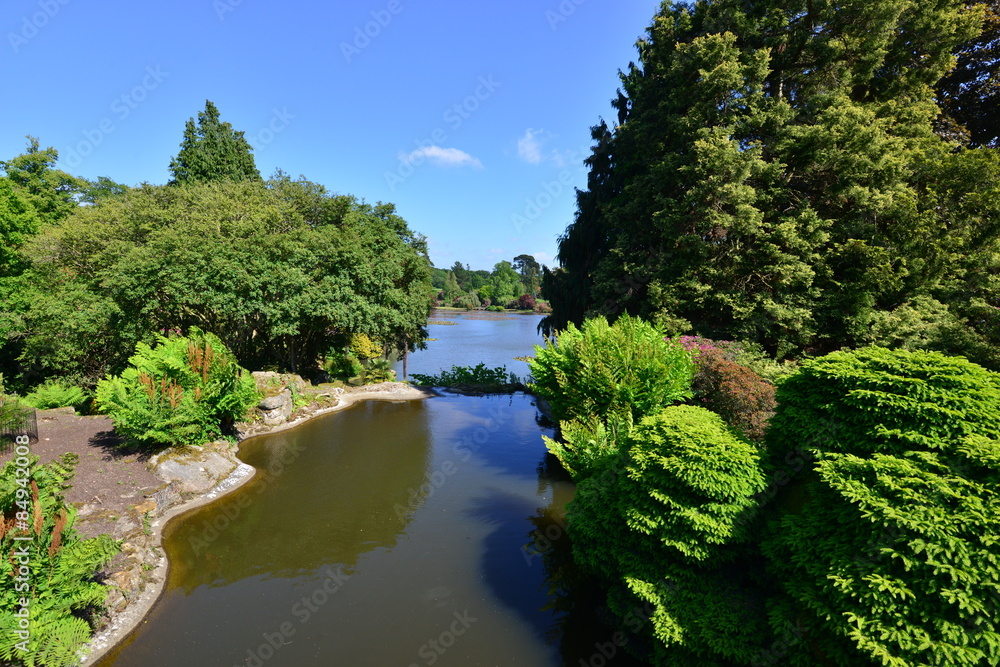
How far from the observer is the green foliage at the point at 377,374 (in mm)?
25609

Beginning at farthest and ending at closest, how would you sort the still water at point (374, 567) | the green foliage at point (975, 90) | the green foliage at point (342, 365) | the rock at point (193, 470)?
the green foliage at point (342, 365) → the green foliage at point (975, 90) → the rock at point (193, 470) → the still water at point (374, 567)

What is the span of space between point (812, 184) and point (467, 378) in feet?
64.1

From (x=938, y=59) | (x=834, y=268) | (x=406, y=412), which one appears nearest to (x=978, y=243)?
(x=834, y=268)

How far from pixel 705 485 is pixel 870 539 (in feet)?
5.54

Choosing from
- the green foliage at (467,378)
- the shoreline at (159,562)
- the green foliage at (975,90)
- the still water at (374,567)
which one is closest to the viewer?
the shoreline at (159,562)

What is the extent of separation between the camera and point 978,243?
523 inches

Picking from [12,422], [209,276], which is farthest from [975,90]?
[12,422]

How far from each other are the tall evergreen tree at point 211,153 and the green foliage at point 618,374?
3336cm

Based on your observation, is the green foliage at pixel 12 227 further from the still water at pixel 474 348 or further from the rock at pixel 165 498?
the still water at pixel 474 348

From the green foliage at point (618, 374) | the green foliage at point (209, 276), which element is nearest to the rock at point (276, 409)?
the green foliage at point (209, 276)

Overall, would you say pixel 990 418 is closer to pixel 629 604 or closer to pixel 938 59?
pixel 629 604

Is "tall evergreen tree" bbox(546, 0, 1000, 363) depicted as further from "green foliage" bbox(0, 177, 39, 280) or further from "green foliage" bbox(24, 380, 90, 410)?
"green foliage" bbox(0, 177, 39, 280)

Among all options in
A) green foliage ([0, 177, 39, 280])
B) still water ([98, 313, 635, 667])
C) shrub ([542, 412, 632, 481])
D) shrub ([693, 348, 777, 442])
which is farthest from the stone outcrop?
green foliage ([0, 177, 39, 280])

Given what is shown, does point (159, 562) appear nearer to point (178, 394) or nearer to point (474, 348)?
point (178, 394)
